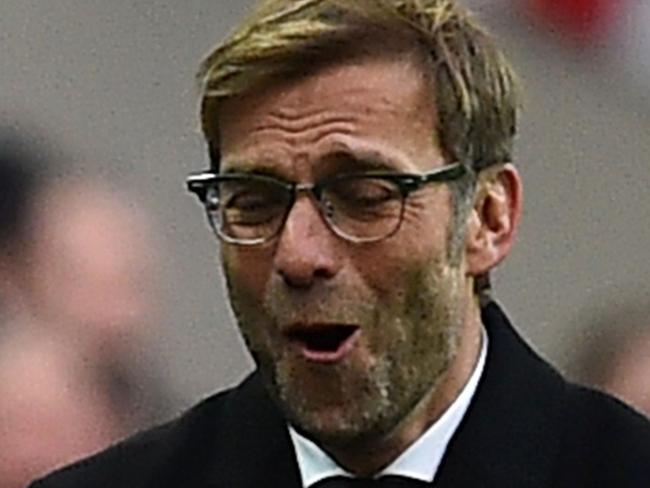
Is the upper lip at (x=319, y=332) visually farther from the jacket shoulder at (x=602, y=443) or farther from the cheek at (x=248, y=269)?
the jacket shoulder at (x=602, y=443)

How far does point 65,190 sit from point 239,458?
871mm

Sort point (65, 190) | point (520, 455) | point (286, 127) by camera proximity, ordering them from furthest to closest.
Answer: point (65, 190), point (520, 455), point (286, 127)

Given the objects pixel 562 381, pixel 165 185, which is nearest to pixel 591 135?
pixel 165 185

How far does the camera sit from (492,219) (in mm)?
1843

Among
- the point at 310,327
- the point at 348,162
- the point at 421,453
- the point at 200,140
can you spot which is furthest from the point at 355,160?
the point at 200,140

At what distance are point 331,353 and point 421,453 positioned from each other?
13 cm

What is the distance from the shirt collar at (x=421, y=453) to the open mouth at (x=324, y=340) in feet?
0.36

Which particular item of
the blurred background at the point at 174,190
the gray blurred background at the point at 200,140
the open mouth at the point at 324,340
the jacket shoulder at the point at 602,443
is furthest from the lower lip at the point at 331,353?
the gray blurred background at the point at 200,140

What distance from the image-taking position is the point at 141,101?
2859mm

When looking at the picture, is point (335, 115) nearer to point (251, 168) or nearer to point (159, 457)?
point (251, 168)

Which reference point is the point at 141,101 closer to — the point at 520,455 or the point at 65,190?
the point at 65,190

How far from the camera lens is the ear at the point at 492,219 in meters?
1.82

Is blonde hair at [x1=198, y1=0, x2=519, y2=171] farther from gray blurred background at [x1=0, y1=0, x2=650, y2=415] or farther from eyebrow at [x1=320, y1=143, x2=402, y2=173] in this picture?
gray blurred background at [x1=0, y1=0, x2=650, y2=415]

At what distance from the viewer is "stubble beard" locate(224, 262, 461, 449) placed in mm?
1739
